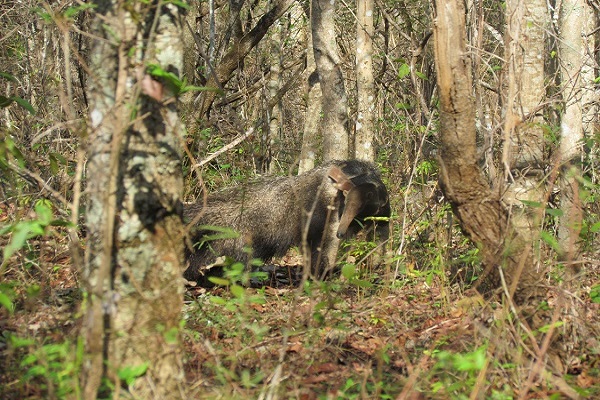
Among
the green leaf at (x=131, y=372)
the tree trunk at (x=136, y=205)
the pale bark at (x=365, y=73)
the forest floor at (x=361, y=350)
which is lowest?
the forest floor at (x=361, y=350)

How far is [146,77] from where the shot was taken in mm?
3096

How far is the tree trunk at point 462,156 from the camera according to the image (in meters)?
4.44

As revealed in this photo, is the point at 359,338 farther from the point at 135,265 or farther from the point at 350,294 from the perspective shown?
the point at 135,265

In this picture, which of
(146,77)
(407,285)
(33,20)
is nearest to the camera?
(146,77)

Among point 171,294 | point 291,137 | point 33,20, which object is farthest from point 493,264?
point 291,137

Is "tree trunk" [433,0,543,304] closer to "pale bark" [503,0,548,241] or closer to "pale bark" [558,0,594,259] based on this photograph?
"pale bark" [503,0,548,241]

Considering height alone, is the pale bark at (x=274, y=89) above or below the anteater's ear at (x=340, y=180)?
above

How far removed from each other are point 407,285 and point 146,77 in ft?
12.9

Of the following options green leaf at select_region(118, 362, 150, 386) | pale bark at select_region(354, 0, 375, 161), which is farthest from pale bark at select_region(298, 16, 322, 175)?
green leaf at select_region(118, 362, 150, 386)

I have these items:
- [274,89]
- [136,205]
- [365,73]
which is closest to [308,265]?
[136,205]

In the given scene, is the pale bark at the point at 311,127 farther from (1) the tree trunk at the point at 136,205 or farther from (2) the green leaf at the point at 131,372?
(2) the green leaf at the point at 131,372

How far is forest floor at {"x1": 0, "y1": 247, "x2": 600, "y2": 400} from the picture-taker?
3.42 metres

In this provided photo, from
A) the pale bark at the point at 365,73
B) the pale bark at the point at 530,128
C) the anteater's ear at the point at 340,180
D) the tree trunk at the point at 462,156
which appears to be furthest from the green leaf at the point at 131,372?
the pale bark at the point at 365,73

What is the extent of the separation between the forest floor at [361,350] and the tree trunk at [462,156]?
0.38 metres
